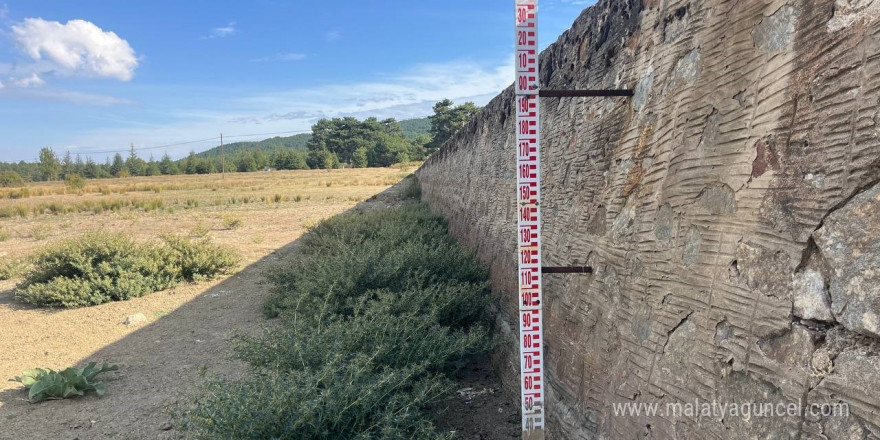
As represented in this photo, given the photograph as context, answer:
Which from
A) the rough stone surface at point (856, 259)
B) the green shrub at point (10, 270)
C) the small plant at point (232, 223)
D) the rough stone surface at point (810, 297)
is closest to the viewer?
the rough stone surface at point (856, 259)

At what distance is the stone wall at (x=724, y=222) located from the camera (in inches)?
47.2

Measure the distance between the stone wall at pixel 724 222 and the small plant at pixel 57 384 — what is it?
4.32 metres

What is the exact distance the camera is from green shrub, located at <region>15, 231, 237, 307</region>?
→ 25.3 feet

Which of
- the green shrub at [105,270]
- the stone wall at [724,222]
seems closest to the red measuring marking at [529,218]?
the stone wall at [724,222]

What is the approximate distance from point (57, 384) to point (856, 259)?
225 inches

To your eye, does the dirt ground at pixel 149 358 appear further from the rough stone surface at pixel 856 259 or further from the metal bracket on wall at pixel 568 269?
the rough stone surface at pixel 856 259

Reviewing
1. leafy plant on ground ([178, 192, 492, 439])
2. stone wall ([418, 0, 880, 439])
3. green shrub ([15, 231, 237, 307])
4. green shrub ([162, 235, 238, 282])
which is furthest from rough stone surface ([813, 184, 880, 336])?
green shrub ([162, 235, 238, 282])

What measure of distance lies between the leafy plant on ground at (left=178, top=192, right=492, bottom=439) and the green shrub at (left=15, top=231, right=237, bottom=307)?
3927mm

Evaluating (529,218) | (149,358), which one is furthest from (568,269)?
(149,358)

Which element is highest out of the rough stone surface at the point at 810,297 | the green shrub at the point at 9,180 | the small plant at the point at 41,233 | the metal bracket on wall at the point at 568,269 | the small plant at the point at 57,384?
the green shrub at the point at 9,180

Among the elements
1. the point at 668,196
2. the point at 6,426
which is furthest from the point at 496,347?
the point at 6,426

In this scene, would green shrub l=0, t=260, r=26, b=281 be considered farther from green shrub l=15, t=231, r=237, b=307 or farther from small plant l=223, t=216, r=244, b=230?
small plant l=223, t=216, r=244, b=230

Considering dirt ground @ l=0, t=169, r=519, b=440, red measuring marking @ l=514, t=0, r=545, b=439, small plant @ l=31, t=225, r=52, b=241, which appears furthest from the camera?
small plant @ l=31, t=225, r=52, b=241

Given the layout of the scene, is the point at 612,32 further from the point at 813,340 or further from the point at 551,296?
the point at 813,340
